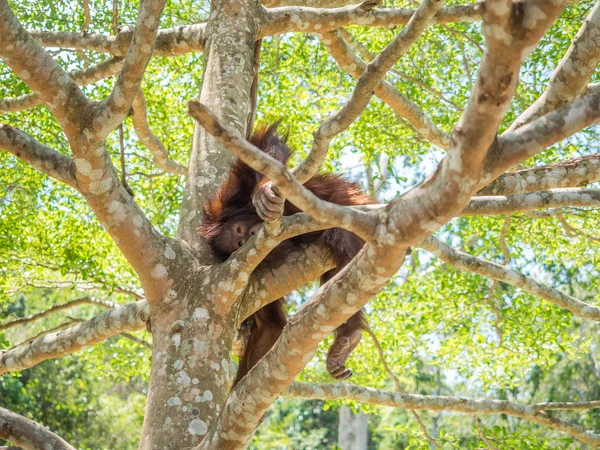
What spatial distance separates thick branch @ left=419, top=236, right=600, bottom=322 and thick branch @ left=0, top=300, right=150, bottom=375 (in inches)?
50.6

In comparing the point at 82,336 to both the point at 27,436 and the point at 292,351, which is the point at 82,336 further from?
the point at 292,351

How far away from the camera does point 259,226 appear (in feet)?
12.5

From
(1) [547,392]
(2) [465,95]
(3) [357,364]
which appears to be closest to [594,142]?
(2) [465,95]

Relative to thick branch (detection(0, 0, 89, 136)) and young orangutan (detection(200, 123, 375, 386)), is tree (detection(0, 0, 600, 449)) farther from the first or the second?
young orangutan (detection(200, 123, 375, 386))

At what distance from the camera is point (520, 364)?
23.9 ft

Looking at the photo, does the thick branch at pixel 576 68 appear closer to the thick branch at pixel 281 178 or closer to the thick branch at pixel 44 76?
the thick branch at pixel 281 178

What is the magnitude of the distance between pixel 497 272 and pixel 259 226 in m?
1.26

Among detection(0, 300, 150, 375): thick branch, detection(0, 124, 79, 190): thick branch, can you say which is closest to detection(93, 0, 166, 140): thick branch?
detection(0, 124, 79, 190): thick branch

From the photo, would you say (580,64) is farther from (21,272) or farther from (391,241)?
(21,272)

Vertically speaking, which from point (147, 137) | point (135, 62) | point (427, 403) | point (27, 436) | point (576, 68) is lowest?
point (27, 436)

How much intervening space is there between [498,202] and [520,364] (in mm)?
5273

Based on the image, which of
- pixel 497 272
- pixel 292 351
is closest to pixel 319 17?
pixel 497 272

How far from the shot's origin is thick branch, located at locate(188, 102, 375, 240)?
1.43 metres

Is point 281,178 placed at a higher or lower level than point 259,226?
lower
